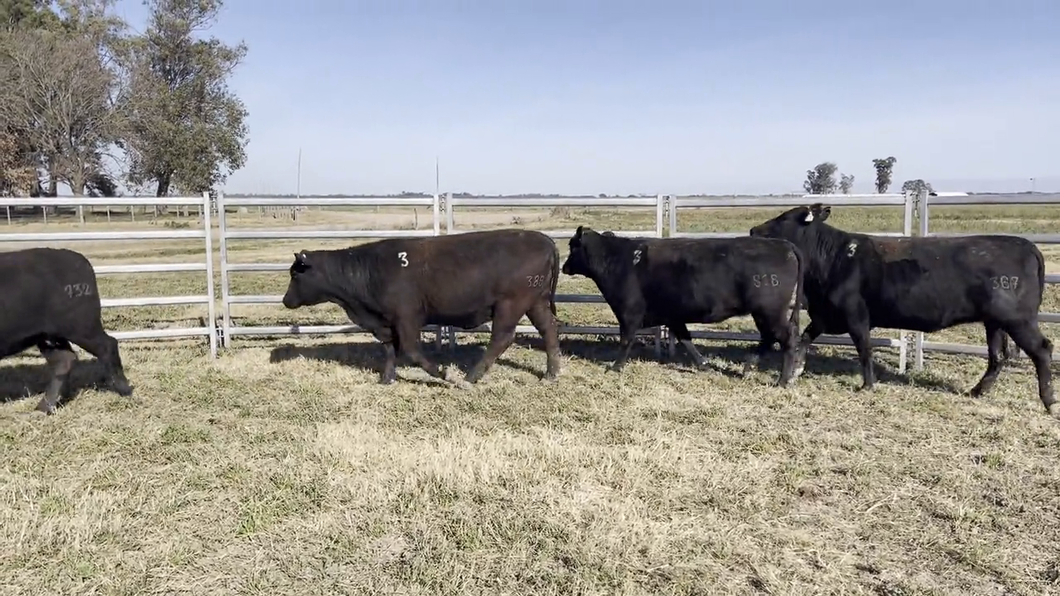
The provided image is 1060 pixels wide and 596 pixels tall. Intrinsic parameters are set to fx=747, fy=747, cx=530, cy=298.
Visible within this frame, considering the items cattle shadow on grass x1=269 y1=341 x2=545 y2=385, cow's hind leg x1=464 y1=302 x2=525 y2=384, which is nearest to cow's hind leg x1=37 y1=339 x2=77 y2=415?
cattle shadow on grass x1=269 y1=341 x2=545 y2=385

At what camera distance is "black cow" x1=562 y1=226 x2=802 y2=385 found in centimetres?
663

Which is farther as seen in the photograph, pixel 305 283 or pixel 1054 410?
pixel 305 283

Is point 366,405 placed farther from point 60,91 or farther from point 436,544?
point 60,91

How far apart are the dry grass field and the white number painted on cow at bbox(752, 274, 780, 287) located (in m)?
0.89

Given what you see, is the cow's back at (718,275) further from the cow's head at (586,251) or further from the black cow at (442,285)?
the black cow at (442,285)

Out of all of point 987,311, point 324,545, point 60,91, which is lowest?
point 324,545

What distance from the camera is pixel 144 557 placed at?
342cm

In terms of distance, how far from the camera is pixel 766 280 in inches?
260

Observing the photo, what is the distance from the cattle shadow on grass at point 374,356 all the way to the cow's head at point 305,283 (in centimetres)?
75

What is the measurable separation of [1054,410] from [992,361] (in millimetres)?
627

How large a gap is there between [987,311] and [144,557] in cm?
611

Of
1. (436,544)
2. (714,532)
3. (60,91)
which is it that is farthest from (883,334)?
(60,91)

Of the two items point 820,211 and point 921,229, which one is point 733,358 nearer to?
point 820,211

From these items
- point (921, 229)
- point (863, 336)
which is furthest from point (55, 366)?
point (921, 229)
